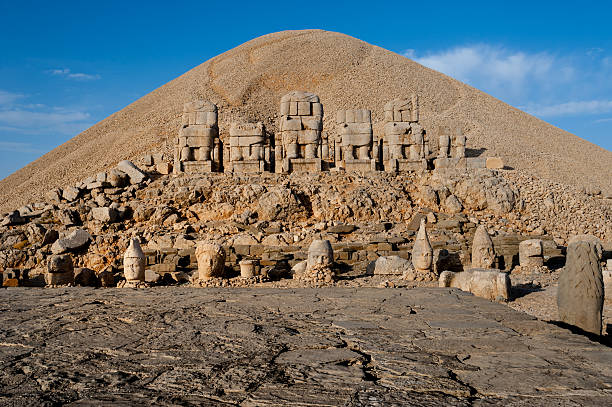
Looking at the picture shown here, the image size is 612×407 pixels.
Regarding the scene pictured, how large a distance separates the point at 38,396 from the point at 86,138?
39.8 meters

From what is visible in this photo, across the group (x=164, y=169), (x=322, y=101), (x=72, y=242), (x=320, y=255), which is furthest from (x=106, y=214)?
(x=322, y=101)

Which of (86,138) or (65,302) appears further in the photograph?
A: (86,138)

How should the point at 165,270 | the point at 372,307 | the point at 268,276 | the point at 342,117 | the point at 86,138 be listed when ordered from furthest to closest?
the point at 86,138
the point at 342,117
the point at 165,270
the point at 268,276
the point at 372,307

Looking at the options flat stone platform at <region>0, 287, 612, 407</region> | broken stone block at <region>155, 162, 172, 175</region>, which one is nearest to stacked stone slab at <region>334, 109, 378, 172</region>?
broken stone block at <region>155, 162, 172, 175</region>

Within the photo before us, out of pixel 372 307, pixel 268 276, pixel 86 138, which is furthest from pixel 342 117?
pixel 86 138

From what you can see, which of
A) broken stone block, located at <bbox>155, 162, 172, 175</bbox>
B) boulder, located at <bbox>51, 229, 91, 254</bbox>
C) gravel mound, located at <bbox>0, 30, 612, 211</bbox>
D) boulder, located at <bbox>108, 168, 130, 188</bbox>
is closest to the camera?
boulder, located at <bbox>51, 229, 91, 254</bbox>

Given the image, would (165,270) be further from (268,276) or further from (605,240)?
(605,240)

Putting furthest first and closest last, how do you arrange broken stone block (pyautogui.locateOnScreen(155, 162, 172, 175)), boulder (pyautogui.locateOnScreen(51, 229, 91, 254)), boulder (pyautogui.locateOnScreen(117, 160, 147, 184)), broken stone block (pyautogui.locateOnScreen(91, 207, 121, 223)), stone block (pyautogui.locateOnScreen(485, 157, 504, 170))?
stone block (pyautogui.locateOnScreen(485, 157, 504, 170)) < broken stone block (pyautogui.locateOnScreen(155, 162, 172, 175)) < boulder (pyautogui.locateOnScreen(117, 160, 147, 184)) < broken stone block (pyautogui.locateOnScreen(91, 207, 121, 223)) < boulder (pyautogui.locateOnScreen(51, 229, 91, 254))

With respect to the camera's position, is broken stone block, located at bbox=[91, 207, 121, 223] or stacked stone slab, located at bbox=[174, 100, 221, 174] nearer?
broken stone block, located at bbox=[91, 207, 121, 223]

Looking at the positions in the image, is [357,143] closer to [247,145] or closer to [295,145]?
[295,145]

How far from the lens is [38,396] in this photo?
2.74 meters

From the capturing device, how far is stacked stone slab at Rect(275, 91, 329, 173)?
17.4m

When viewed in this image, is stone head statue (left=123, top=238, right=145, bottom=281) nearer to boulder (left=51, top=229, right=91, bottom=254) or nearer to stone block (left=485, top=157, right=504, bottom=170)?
boulder (left=51, top=229, right=91, bottom=254)

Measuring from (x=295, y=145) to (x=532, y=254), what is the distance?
338 inches
